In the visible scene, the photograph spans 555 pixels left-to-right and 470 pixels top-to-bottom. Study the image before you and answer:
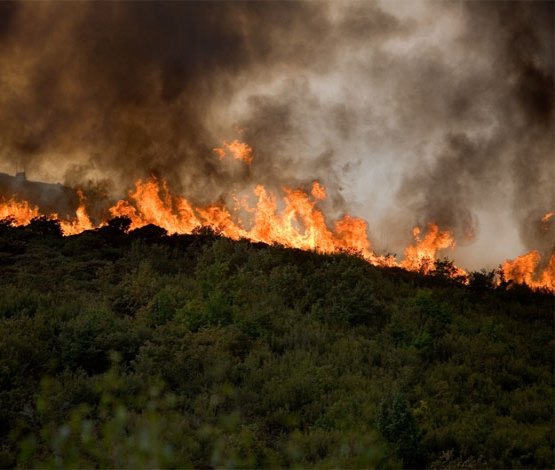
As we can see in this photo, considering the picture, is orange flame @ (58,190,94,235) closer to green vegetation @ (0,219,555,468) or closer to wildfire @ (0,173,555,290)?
wildfire @ (0,173,555,290)

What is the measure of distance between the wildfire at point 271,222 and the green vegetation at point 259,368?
18.7 feet

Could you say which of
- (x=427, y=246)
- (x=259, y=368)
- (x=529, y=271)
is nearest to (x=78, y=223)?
(x=427, y=246)

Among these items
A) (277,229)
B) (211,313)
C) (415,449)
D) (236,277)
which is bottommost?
(415,449)

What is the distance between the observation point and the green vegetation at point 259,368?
9.08 metres

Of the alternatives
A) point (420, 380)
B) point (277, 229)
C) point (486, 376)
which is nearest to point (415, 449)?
point (420, 380)

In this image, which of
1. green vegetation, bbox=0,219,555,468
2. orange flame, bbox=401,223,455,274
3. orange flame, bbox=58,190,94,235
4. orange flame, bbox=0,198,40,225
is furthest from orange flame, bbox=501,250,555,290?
orange flame, bbox=0,198,40,225

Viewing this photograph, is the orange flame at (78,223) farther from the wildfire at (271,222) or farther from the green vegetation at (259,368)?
the green vegetation at (259,368)

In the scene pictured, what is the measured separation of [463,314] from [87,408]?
477 inches

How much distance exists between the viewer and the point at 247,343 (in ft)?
45.1

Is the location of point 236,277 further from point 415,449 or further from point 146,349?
point 415,449

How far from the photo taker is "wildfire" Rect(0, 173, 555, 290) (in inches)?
1048

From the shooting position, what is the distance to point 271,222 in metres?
28.8

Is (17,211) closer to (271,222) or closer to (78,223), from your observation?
(78,223)

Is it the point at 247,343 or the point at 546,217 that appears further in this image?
the point at 546,217
